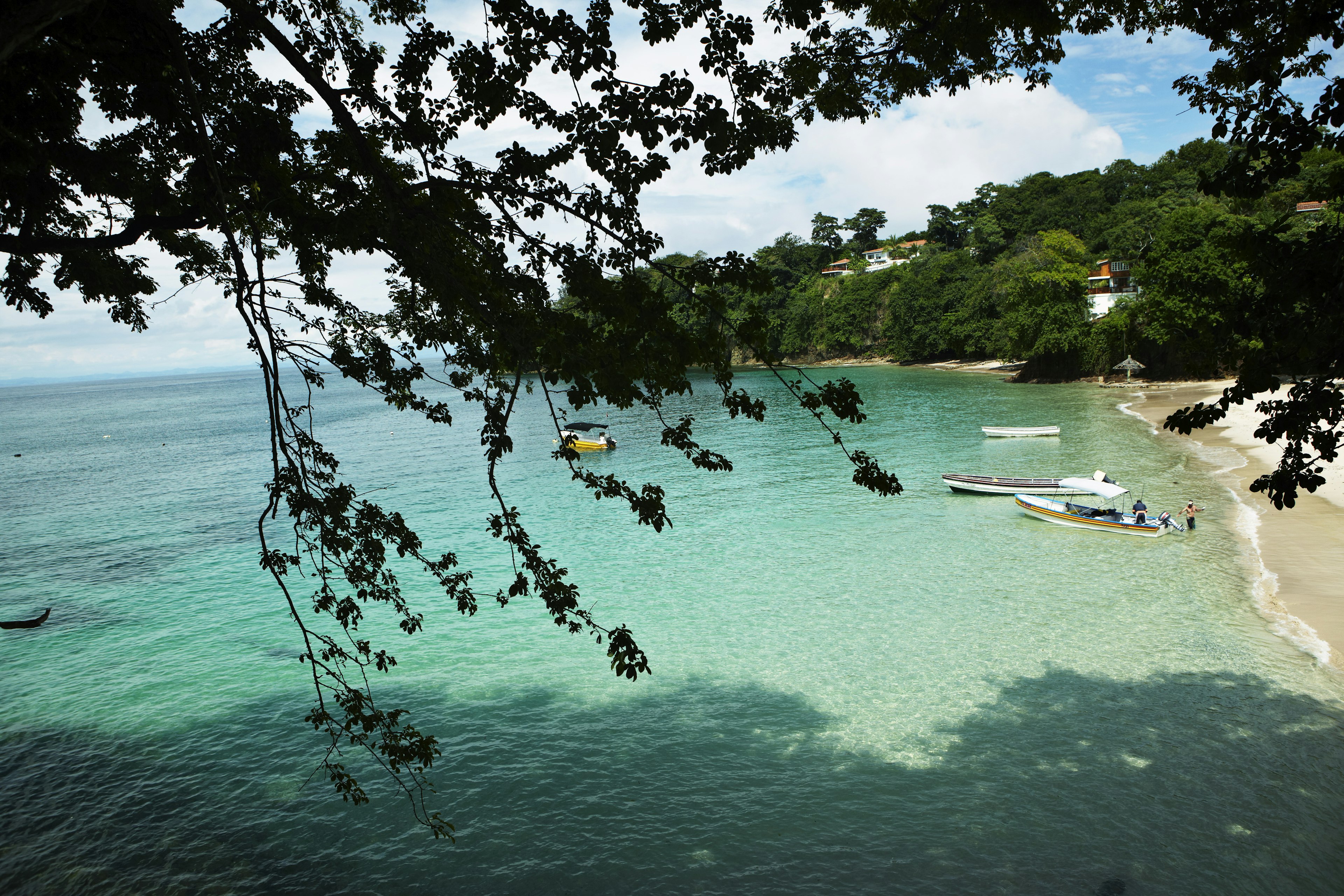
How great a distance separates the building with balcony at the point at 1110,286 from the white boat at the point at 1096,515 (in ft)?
163

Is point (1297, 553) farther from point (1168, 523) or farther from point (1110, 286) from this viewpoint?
point (1110, 286)

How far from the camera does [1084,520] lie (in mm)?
22484

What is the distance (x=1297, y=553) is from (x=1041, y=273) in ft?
156

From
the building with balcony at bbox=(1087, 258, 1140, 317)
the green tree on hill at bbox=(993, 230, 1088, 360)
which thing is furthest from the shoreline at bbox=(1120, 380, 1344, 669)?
the building with balcony at bbox=(1087, 258, 1140, 317)

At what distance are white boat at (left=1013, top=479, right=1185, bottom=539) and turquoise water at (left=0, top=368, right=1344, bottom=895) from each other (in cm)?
42

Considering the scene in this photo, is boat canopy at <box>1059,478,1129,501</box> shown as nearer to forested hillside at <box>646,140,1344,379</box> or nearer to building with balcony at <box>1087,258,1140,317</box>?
forested hillside at <box>646,140,1344,379</box>

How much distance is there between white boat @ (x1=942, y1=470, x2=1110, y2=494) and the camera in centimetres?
2656

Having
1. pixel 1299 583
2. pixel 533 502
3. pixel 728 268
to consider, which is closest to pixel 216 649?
pixel 533 502

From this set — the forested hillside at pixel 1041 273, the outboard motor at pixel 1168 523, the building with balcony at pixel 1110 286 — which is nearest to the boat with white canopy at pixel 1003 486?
the outboard motor at pixel 1168 523

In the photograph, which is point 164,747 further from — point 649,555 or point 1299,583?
point 1299,583

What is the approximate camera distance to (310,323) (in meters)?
6.85

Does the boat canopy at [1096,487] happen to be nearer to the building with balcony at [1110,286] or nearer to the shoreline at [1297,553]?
the shoreline at [1297,553]

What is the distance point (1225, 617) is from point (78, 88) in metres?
19.8

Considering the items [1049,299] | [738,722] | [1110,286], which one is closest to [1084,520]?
[738,722]
